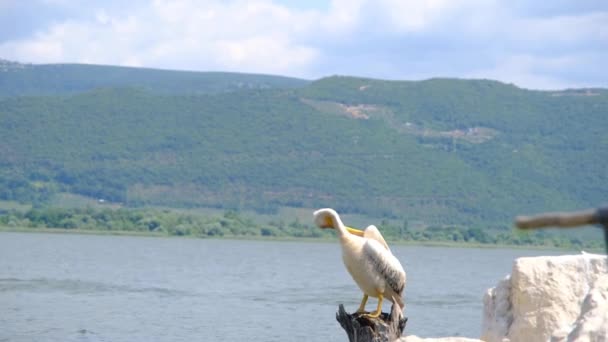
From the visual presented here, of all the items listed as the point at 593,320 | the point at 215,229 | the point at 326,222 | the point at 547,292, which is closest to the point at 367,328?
the point at 326,222

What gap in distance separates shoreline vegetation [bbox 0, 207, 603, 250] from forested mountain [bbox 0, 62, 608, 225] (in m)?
13.6

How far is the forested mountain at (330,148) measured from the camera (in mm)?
123250

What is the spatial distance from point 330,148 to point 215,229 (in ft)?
152

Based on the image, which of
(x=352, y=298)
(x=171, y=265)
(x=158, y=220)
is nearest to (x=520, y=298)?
(x=352, y=298)

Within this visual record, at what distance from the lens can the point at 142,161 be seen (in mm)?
137000

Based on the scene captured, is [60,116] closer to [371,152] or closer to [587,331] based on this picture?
[371,152]

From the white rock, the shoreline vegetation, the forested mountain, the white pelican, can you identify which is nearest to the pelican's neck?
the white pelican

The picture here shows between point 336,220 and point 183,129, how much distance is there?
140 m

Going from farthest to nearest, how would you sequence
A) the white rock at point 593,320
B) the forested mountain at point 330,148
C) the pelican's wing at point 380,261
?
the forested mountain at point 330,148 < the pelican's wing at point 380,261 < the white rock at point 593,320

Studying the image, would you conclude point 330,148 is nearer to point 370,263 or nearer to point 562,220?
point 370,263

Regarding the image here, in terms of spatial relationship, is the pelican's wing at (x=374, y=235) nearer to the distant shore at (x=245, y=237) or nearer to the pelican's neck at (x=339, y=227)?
the pelican's neck at (x=339, y=227)

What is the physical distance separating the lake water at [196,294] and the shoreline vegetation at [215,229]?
1336 centimetres

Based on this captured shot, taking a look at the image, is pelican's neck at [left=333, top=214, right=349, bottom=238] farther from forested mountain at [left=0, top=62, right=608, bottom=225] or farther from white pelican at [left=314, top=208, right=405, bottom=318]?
forested mountain at [left=0, top=62, right=608, bottom=225]

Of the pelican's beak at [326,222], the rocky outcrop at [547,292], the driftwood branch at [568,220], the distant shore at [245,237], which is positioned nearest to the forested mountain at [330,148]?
the distant shore at [245,237]
